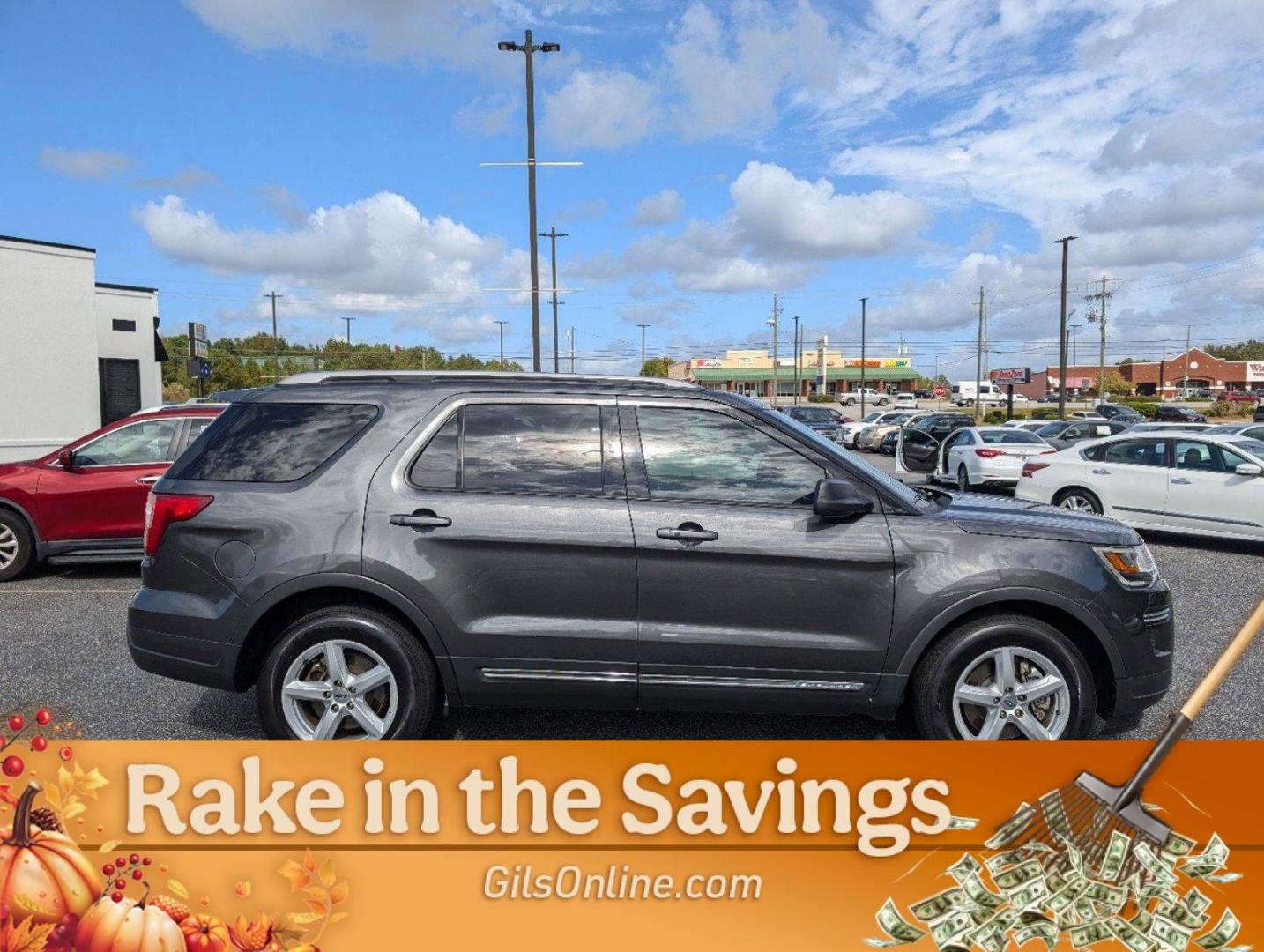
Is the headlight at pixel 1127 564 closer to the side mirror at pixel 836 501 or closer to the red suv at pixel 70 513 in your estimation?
the side mirror at pixel 836 501

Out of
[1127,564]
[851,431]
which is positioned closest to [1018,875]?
[1127,564]

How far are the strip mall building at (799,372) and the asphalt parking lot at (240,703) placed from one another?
3403 inches

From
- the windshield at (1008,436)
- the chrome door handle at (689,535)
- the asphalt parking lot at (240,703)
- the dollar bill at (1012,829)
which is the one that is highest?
the chrome door handle at (689,535)

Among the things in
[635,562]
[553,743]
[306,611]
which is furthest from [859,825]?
[306,611]

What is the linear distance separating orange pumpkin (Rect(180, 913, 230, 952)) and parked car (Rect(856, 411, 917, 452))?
33.4 m

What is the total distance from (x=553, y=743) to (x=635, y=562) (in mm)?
944

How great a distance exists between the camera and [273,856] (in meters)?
2.75

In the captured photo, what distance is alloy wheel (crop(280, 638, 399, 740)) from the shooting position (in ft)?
12.5

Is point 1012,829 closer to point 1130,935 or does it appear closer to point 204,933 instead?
point 1130,935

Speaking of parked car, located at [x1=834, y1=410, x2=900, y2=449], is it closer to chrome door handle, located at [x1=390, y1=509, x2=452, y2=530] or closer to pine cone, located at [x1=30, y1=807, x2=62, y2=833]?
chrome door handle, located at [x1=390, y1=509, x2=452, y2=530]

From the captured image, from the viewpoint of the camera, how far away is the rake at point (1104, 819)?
2514mm

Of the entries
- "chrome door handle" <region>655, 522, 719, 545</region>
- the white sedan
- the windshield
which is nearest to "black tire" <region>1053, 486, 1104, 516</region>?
the white sedan

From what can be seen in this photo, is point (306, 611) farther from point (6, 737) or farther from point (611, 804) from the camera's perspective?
point (611, 804)

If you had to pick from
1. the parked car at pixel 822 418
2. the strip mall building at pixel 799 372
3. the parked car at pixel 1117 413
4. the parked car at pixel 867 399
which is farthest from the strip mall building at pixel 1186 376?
the parked car at pixel 822 418
